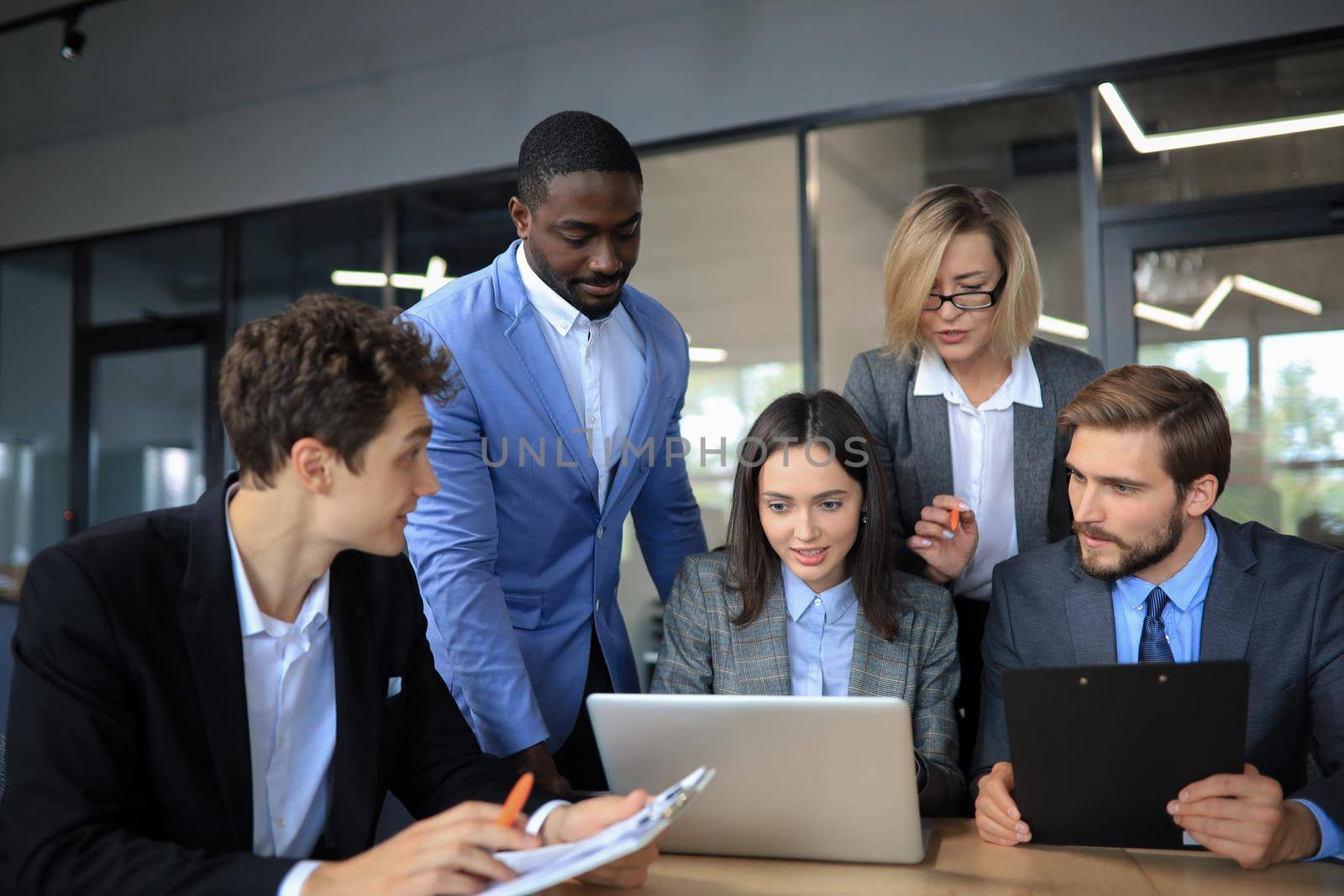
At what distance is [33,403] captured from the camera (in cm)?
634

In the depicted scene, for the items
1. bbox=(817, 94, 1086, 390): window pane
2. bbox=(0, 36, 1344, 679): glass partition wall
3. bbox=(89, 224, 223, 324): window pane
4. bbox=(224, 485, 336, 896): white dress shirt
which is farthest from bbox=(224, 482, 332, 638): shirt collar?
bbox=(89, 224, 223, 324): window pane

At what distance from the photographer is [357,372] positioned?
143 cm

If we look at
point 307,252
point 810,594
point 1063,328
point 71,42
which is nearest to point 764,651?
point 810,594

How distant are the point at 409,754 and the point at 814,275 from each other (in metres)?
3.07

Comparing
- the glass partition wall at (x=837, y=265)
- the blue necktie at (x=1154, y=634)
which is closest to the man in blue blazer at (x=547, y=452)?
the blue necktie at (x=1154, y=634)

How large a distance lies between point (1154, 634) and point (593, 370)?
3.47 ft

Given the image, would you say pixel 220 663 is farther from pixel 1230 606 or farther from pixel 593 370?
pixel 1230 606

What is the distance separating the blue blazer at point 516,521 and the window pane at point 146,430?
4.17 m

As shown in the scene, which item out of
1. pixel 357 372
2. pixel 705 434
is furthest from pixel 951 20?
pixel 357 372

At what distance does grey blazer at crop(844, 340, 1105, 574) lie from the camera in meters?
2.31

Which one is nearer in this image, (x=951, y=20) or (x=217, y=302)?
(x=951, y=20)

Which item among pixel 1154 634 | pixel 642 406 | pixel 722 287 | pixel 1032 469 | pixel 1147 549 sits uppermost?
pixel 722 287

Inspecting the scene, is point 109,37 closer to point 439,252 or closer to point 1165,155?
point 439,252

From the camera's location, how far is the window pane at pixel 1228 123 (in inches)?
144
